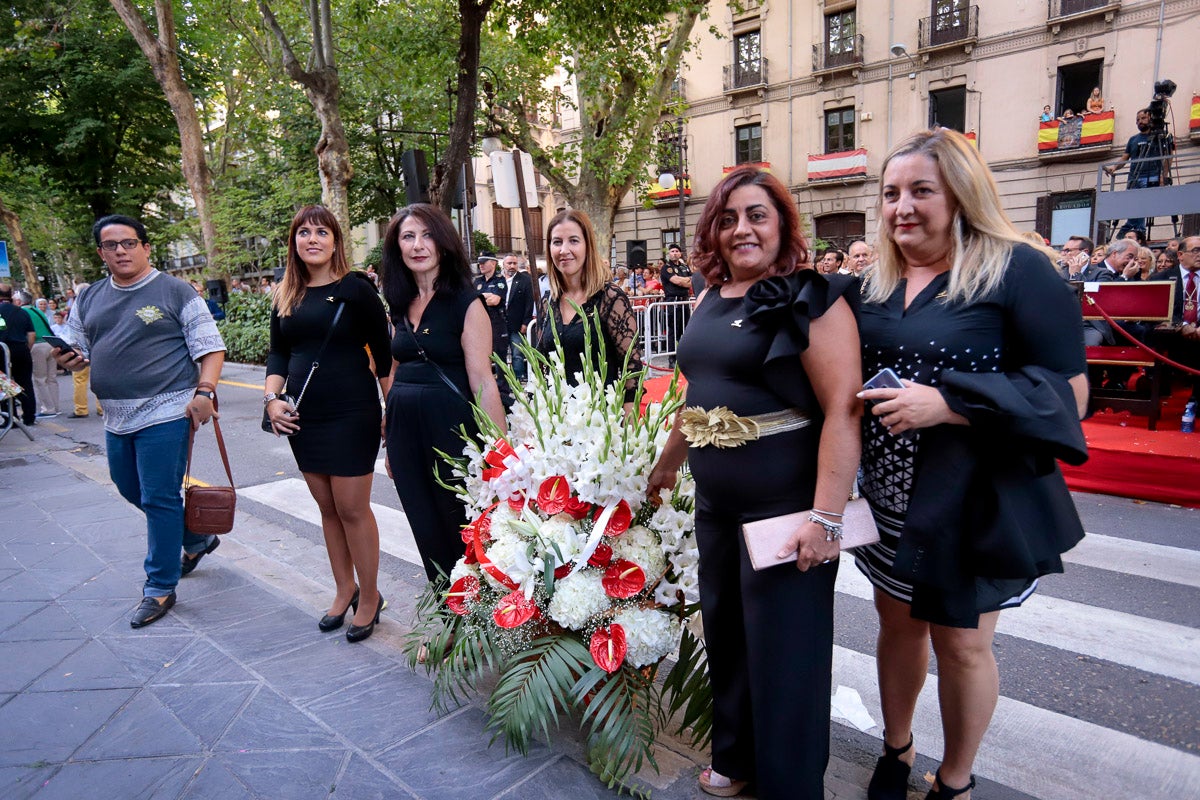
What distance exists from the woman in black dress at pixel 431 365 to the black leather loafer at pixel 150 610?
1579 mm

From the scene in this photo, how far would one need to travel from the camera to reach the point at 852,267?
9.41 metres

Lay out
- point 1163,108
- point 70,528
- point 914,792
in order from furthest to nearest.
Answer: point 1163,108
point 70,528
point 914,792

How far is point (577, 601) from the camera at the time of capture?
2.34 metres

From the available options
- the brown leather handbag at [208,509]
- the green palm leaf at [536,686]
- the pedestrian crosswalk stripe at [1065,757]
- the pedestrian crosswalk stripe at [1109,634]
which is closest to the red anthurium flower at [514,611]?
the green palm leaf at [536,686]

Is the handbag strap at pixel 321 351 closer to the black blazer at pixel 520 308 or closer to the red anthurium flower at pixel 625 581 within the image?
the red anthurium flower at pixel 625 581

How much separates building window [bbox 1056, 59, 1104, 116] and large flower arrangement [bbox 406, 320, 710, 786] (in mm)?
25460

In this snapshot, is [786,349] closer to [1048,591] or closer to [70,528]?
[1048,591]

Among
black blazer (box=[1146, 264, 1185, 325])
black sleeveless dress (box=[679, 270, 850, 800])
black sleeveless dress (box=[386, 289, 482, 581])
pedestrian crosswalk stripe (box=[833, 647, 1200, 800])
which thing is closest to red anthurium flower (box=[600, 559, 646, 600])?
black sleeveless dress (box=[679, 270, 850, 800])

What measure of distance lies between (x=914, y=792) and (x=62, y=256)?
47.9 metres

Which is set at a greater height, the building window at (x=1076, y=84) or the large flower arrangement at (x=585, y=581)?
the building window at (x=1076, y=84)

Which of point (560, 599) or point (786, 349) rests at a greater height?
point (786, 349)

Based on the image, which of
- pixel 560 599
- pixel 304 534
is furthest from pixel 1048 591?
pixel 304 534

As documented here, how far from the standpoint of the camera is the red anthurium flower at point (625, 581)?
2.38 m

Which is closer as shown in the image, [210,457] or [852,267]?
[210,457]
